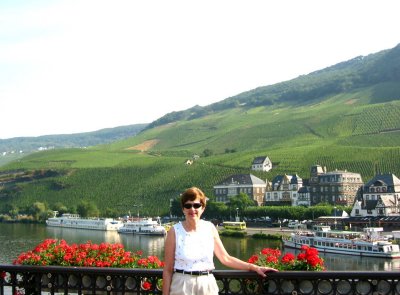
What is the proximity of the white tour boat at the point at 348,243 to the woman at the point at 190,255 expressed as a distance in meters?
52.1

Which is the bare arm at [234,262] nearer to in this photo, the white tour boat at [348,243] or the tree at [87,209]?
the white tour boat at [348,243]

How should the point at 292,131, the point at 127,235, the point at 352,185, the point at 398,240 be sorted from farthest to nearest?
the point at 292,131 < the point at 352,185 < the point at 127,235 < the point at 398,240

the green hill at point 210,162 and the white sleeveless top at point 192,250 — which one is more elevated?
the green hill at point 210,162

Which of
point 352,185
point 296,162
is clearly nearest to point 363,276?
point 352,185

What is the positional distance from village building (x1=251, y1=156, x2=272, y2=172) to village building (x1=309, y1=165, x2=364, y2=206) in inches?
630

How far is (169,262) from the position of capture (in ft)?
24.2

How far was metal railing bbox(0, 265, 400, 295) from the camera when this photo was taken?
7691 millimetres

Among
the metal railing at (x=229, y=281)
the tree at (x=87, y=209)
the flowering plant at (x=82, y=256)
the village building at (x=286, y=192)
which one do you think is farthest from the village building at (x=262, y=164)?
the metal railing at (x=229, y=281)

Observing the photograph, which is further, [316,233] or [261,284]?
[316,233]

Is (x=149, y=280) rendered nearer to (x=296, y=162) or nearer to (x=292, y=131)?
(x=296, y=162)

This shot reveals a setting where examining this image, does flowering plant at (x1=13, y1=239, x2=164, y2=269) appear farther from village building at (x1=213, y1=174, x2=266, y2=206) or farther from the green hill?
village building at (x1=213, y1=174, x2=266, y2=206)

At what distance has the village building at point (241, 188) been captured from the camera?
107125 millimetres

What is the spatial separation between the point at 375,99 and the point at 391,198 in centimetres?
11904

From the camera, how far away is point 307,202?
3989 inches
